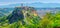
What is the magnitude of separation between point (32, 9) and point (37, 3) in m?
0.79

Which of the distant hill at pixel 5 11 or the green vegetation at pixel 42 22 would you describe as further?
the distant hill at pixel 5 11

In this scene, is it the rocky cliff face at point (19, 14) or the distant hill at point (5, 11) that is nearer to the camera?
the rocky cliff face at point (19, 14)

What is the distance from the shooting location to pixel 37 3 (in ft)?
22.3

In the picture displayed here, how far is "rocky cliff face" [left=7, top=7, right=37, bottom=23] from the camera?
5714 millimetres

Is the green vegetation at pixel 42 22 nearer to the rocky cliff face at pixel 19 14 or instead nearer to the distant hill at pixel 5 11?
the rocky cliff face at pixel 19 14

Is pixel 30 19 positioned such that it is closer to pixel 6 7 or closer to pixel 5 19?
pixel 5 19

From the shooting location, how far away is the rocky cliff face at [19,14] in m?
5.71

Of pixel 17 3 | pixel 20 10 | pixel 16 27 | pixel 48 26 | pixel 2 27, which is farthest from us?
pixel 17 3

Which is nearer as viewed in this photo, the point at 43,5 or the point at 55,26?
the point at 55,26

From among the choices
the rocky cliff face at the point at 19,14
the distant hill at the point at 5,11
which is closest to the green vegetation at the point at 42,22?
the rocky cliff face at the point at 19,14

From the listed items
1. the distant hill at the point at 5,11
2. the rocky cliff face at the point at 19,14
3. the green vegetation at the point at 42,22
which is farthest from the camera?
the distant hill at the point at 5,11

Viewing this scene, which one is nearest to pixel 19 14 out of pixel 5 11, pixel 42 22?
pixel 5 11

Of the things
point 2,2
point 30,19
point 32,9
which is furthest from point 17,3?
point 30,19

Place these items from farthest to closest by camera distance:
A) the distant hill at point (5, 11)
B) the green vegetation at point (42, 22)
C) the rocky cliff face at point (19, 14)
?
the distant hill at point (5, 11), the rocky cliff face at point (19, 14), the green vegetation at point (42, 22)
